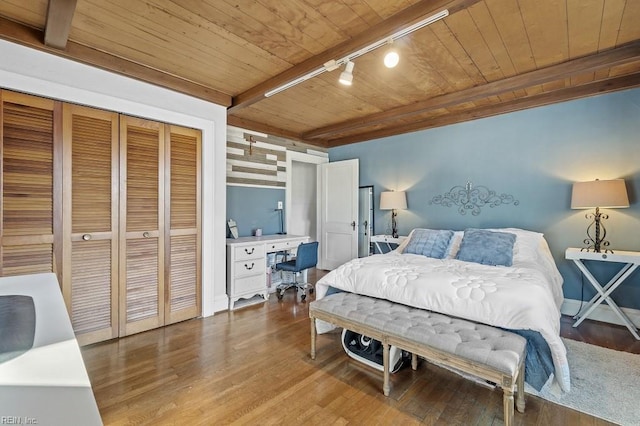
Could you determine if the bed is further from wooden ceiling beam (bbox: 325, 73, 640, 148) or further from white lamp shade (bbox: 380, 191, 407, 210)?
wooden ceiling beam (bbox: 325, 73, 640, 148)

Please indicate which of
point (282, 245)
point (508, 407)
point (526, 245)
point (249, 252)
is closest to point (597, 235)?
point (526, 245)

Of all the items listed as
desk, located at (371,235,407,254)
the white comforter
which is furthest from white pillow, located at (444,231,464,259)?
desk, located at (371,235,407,254)

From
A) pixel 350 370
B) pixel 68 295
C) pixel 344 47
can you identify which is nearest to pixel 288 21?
pixel 344 47

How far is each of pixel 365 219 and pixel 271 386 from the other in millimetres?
3397

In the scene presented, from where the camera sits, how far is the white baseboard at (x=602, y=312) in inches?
116

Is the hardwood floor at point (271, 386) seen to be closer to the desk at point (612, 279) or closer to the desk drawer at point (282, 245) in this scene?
the desk at point (612, 279)

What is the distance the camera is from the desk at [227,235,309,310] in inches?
137

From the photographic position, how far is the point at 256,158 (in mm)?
4367

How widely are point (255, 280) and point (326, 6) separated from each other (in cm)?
299

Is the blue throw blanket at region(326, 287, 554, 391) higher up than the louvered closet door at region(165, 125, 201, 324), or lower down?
lower down

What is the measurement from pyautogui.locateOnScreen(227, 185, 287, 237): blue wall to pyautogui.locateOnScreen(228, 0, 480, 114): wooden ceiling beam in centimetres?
146

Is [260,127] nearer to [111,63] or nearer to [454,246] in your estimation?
[111,63]

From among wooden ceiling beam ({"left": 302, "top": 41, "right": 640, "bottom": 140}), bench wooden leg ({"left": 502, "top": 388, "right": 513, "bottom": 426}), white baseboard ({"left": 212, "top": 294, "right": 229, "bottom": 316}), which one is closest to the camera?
bench wooden leg ({"left": 502, "top": 388, "right": 513, "bottom": 426})

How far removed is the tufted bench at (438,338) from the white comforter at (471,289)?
81 mm
